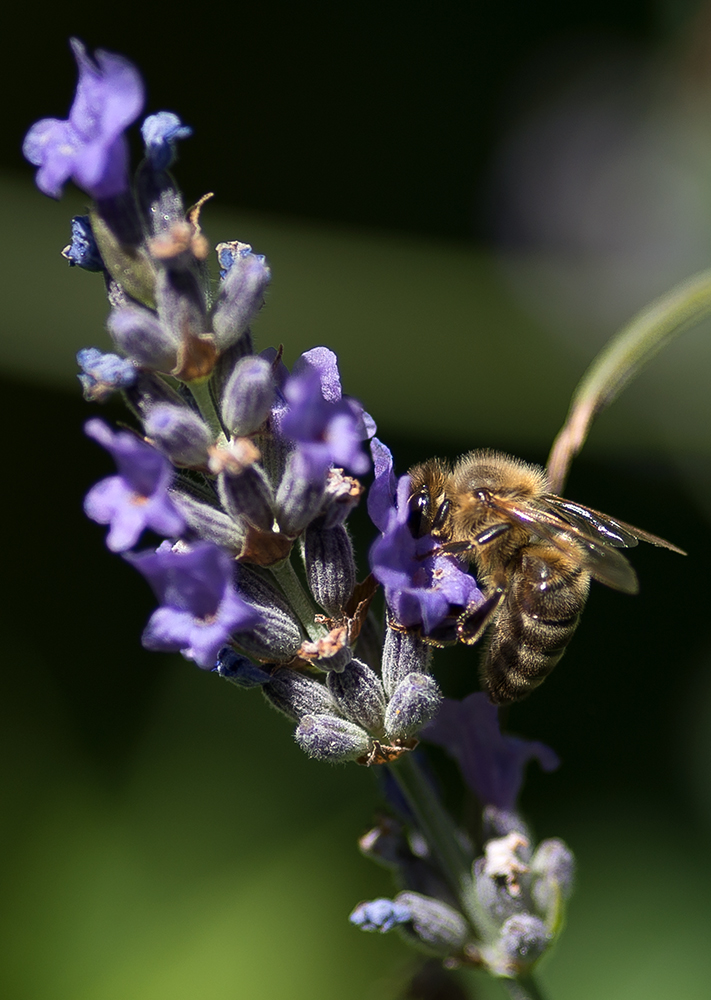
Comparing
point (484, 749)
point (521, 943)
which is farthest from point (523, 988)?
point (484, 749)

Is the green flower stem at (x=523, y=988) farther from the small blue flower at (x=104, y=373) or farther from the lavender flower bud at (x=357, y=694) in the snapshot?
the small blue flower at (x=104, y=373)

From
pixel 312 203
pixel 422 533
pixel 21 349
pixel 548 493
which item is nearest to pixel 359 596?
pixel 422 533

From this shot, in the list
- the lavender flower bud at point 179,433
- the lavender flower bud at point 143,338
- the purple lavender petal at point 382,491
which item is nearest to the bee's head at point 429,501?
the purple lavender petal at point 382,491

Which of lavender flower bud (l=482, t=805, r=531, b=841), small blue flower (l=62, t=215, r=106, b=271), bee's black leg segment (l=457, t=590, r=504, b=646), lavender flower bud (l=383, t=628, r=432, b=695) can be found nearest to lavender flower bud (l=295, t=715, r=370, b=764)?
lavender flower bud (l=383, t=628, r=432, b=695)

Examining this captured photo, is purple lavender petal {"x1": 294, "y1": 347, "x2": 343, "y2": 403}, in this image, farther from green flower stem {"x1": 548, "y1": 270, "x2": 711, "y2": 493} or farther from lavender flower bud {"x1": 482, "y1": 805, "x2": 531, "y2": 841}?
lavender flower bud {"x1": 482, "y1": 805, "x2": 531, "y2": 841}

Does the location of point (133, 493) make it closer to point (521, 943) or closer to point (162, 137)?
point (162, 137)
